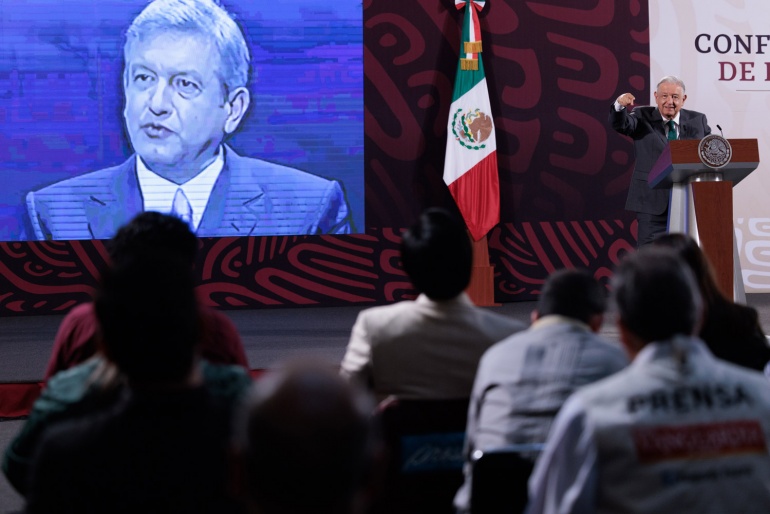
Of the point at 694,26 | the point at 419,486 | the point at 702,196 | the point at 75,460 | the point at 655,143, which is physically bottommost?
the point at 419,486

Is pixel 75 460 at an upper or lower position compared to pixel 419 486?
upper

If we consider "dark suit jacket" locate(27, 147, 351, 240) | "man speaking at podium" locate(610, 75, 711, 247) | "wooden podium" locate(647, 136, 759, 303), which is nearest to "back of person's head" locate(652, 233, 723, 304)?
"wooden podium" locate(647, 136, 759, 303)

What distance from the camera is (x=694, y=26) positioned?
7.32m

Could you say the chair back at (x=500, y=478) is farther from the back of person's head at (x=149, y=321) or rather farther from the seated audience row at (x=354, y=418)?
the back of person's head at (x=149, y=321)

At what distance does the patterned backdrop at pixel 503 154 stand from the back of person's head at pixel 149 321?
600cm

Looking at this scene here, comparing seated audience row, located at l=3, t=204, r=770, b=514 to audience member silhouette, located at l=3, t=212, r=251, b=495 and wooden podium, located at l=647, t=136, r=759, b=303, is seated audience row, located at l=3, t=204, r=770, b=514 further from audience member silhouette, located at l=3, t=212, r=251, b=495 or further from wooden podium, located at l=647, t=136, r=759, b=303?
wooden podium, located at l=647, t=136, r=759, b=303

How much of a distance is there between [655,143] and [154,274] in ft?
15.7

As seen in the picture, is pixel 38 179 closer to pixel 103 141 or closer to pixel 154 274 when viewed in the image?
pixel 103 141

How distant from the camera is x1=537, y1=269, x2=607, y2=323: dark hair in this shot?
5.39 feet

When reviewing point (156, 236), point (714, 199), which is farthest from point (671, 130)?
point (156, 236)

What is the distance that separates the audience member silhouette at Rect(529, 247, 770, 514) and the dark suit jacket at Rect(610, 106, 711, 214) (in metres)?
4.05

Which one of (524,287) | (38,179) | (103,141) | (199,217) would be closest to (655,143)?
(524,287)

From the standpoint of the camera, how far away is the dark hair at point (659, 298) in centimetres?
123

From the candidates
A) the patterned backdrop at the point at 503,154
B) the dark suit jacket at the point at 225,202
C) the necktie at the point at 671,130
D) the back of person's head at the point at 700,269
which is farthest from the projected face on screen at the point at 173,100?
the back of person's head at the point at 700,269
